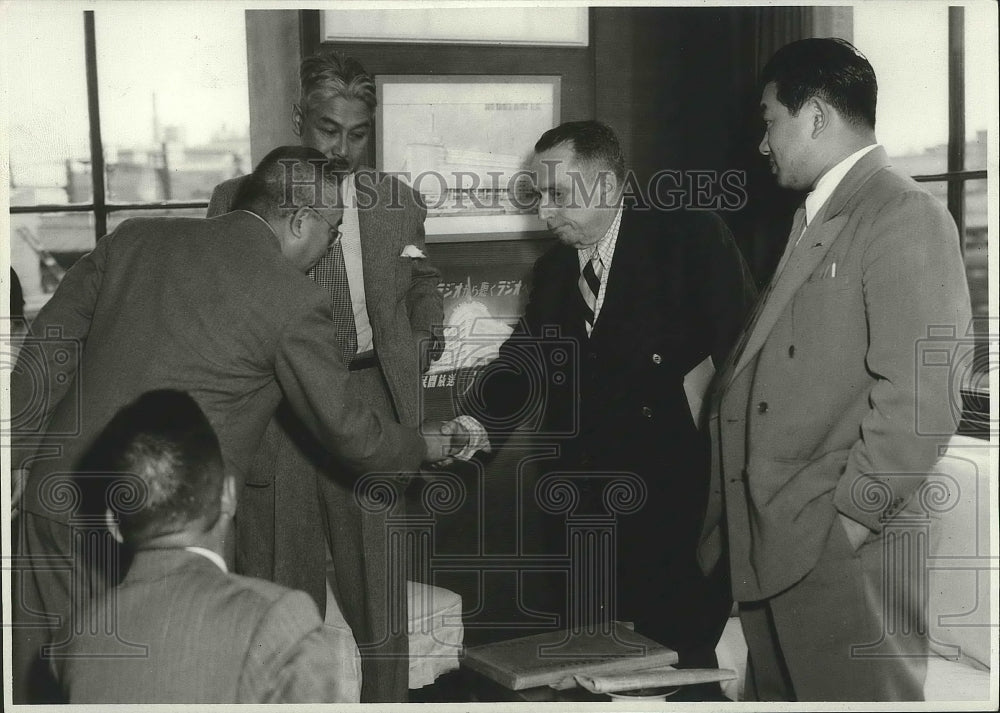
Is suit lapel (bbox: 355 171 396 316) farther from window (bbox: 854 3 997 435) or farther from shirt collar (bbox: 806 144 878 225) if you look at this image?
window (bbox: 854 3 997 435)

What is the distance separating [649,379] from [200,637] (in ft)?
4.39

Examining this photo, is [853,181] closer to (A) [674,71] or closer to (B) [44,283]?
(A) [674,71]

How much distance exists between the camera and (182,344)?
2199 mm

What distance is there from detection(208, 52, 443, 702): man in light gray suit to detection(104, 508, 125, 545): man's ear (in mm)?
331

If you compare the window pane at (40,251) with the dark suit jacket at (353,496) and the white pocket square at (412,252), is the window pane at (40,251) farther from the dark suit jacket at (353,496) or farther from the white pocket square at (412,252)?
the white pocket square at (412,252)

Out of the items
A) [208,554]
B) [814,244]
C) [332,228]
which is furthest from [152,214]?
[814,244]

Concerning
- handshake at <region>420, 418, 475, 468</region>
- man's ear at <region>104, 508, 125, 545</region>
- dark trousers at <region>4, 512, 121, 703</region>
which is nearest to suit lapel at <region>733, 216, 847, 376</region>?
handshake at <region>420, 418, 475, 468</region>

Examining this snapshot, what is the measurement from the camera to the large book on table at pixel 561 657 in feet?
6.09

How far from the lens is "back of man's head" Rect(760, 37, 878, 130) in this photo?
2.28 metres

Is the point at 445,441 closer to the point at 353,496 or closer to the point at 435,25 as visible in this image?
the point at 353,496

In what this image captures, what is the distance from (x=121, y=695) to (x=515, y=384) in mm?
1240

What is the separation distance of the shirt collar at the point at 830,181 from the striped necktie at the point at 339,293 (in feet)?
3.82

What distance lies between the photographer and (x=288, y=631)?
5.73 ft

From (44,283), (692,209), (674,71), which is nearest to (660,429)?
(692,209)
